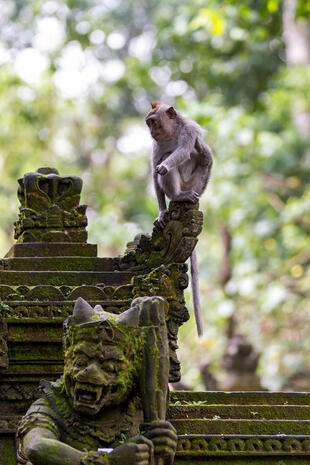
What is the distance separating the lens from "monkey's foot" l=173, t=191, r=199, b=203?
7770mm

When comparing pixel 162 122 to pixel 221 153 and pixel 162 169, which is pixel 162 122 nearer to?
pixel 162 169

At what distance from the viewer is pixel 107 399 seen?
5.66 m

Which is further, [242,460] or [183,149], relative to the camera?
[183,149]

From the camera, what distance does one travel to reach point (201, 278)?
23.4 m

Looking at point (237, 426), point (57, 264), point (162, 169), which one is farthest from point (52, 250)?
point (237, 426)

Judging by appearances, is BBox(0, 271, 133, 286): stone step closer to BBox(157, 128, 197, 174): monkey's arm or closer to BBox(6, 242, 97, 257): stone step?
BBox(6, 242, 97, 257): stone step

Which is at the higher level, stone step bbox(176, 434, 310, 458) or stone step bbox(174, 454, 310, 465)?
stone step bbox(176, 434, 310, 458)

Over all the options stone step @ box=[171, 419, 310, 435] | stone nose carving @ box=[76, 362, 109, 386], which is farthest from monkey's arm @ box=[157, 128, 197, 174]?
stone nose carving @ box=[76, 362, 109, 386]

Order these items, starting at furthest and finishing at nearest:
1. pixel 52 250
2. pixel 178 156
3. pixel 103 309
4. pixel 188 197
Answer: pixel 178 156, pixel 52 250, pixel 188 197, pixel 103 309

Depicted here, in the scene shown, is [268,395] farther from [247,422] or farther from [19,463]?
[19,463]

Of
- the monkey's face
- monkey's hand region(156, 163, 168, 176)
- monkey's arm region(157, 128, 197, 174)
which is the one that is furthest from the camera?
the monkey's face

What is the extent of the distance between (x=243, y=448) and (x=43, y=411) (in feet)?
4.68

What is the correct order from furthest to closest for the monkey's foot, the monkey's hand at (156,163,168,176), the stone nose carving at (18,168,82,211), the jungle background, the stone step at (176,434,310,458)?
1. the jungle background
2. the stone nose carving at (18,168,82,211)
3. the monkey's hand at (156,163,168,176)
4. the monkey's foot
5. the stone step at (176,434,310,458)

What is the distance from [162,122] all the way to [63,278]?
2.04m
